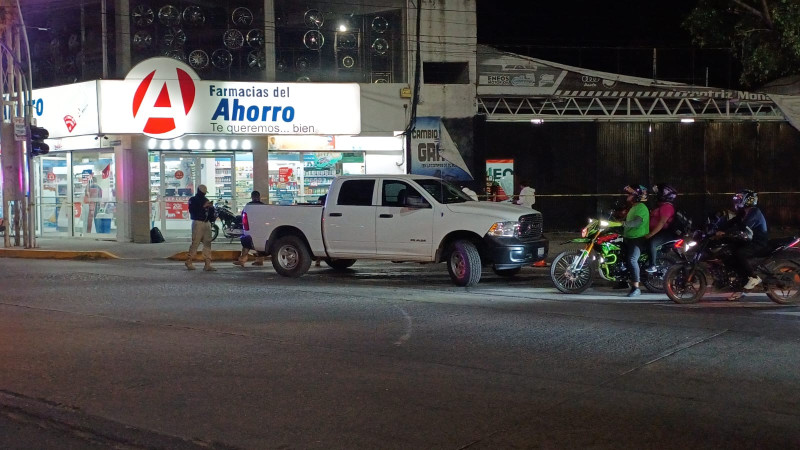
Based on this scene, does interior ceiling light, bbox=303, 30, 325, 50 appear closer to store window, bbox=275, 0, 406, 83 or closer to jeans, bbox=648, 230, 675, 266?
store window, bbox=275, 0, 406, 83

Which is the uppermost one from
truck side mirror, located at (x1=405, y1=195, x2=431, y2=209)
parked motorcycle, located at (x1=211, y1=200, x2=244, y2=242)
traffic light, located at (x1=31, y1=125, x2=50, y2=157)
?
traffic light, located at (x1=31, y1=125, x2=50, y2=157)

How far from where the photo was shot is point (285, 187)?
25953mm

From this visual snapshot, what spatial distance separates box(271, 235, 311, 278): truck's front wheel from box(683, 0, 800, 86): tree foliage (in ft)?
46.3

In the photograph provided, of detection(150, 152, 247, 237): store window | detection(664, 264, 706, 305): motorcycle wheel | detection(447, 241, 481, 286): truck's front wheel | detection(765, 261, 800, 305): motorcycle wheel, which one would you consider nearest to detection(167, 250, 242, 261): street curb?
detection(150, 152, 247, 237): store window

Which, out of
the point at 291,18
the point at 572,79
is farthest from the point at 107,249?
the point at 572,79

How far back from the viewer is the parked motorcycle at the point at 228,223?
2322cm

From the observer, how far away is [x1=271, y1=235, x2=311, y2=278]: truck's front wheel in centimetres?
1645

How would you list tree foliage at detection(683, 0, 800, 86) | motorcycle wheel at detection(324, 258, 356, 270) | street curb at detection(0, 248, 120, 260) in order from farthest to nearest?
tree foliage at detection(683, 0, 800, 86) → street curb at detection(0, 248, 120, 260) → motorcycle wheel at detection(324, 258, 356, 270)

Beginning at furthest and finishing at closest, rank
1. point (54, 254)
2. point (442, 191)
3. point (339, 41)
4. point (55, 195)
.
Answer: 1. point (55, 195)
2. point (339, 41)
3. point (54, 254)
4. point (442, 191)

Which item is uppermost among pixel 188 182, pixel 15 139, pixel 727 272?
pixel 15 139

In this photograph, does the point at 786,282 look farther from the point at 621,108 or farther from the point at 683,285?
the point at 621,108

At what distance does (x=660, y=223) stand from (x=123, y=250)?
14207 millimetres

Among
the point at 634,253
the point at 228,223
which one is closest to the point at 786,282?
the point at 634,253

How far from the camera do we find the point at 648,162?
90.7 ft
